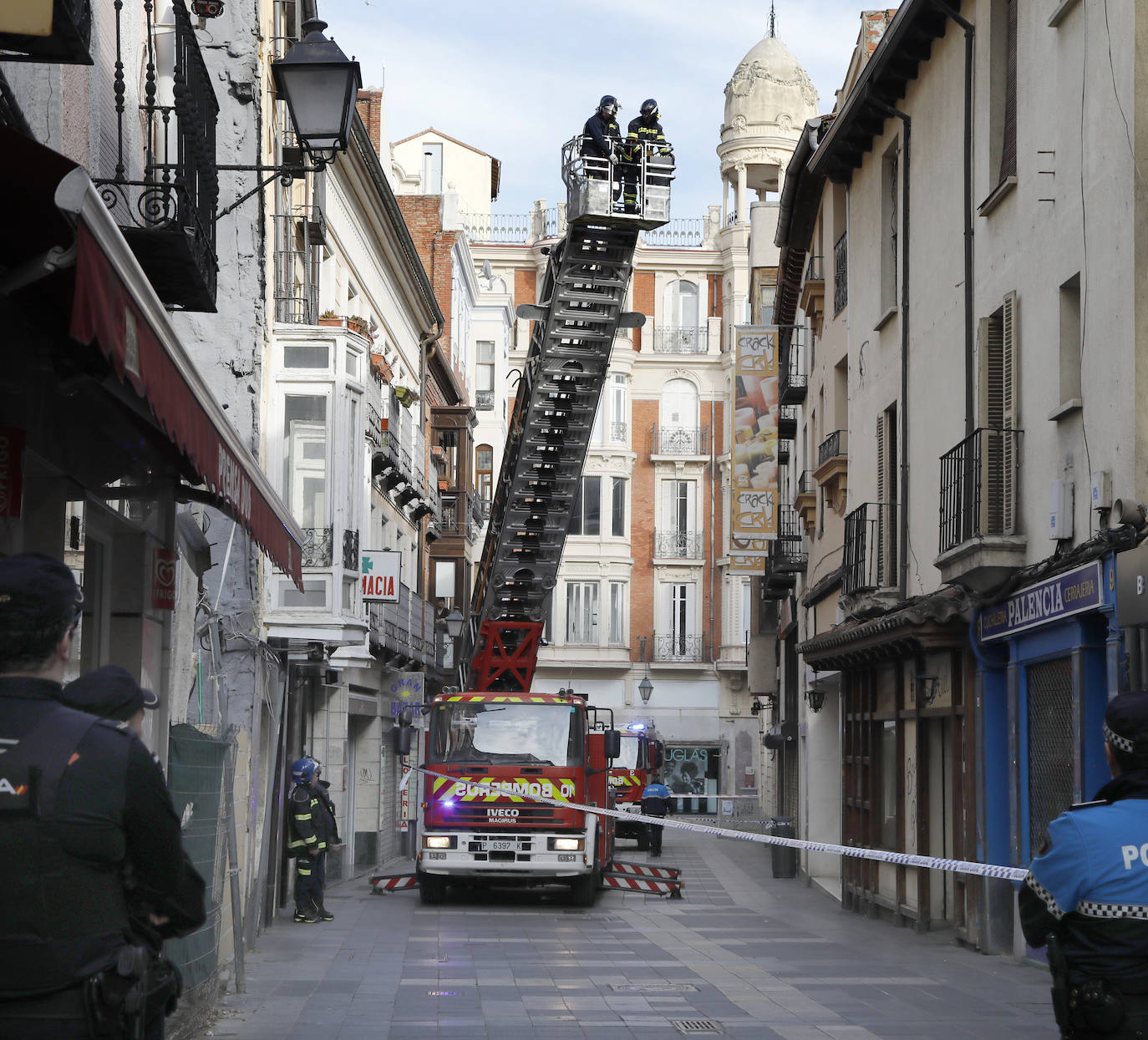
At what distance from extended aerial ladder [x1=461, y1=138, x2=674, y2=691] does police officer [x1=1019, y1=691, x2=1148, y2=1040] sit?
46.5 feet

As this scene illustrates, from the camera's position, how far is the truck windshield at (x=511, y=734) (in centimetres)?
2242

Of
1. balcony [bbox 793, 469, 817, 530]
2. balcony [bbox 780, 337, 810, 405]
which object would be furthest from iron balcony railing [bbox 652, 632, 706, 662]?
balcony [bbox 793, 469, 817, 530]

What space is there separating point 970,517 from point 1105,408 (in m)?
2.87

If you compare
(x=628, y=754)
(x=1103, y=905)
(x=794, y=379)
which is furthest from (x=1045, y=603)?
(x=628, y=754)

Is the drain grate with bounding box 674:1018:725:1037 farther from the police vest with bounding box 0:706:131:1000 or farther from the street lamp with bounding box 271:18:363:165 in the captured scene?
the police vest with bounding box 0:706:131:1000

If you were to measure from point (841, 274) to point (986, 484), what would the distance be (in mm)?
10133

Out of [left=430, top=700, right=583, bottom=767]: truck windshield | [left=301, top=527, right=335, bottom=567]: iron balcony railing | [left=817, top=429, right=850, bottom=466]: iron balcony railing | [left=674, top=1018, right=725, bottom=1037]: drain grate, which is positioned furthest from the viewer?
[left=817, top=429, right=850, bottom=466]: iron balcony railing

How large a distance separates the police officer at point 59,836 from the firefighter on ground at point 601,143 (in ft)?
49.8

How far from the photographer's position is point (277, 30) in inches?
836

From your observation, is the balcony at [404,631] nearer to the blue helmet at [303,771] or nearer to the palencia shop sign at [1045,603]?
the blue helmet at [303,771]

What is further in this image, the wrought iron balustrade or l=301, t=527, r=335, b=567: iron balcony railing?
the wrought iron balustrade

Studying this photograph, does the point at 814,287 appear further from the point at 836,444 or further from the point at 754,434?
the point at 754,434

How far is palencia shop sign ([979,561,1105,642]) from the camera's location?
12619 millimetres

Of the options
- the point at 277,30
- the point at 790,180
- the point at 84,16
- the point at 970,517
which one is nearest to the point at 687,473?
the point at 790,180
